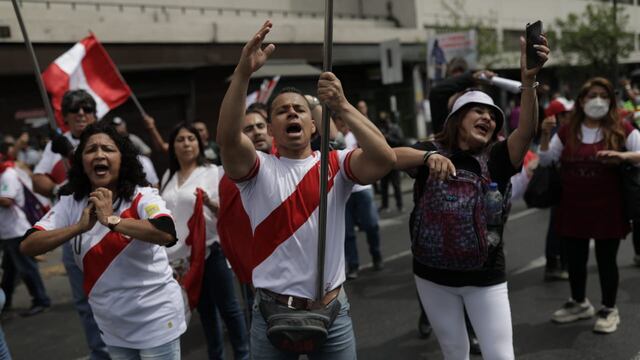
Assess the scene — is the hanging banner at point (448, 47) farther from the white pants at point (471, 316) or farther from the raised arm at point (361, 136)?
the raised arm at point (361, 136)

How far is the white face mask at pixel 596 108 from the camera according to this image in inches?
172

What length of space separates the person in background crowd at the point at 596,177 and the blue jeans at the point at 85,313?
3416mm

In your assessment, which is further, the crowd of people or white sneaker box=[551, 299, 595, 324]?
white sneaker box=[551, 299, 595, 324]

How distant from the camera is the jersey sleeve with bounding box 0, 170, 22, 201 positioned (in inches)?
240

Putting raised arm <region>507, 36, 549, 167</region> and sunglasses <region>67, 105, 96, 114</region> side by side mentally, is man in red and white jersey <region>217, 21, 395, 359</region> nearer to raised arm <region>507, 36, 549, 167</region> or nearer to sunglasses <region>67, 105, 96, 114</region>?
raised arm <region>507, 36, 549, 167</region>

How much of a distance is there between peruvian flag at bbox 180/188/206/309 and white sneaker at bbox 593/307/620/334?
295 centimetres

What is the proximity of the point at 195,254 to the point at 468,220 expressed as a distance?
185cm

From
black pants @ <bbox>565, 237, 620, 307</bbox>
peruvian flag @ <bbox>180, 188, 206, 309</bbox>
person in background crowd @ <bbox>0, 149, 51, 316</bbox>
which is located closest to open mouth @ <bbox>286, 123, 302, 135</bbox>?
peruvian flag @ <bbox>180, 188, 206, 309</bbox>

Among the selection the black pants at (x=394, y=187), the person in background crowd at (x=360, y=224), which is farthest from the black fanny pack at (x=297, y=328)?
the black pants at (x=394, y=187)

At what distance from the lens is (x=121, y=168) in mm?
3000

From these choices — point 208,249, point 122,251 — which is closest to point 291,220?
point 122,251

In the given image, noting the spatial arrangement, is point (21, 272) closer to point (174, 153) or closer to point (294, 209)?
point (174, 153)

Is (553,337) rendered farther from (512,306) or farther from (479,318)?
(479,318)

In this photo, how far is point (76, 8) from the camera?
1397 cm
